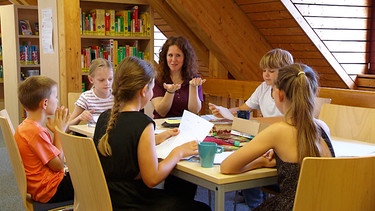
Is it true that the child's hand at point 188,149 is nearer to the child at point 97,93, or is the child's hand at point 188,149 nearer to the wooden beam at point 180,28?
the child at point 97,93

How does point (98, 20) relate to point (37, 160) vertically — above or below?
above

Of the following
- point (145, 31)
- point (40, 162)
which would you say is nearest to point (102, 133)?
point (40, 162)

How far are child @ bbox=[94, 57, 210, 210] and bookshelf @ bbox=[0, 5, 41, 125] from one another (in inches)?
161

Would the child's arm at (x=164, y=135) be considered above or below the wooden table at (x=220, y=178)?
above

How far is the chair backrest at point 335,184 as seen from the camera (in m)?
1.43

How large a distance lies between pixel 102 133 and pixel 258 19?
3.15 m

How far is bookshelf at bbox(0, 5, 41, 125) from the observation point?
18.4 ft

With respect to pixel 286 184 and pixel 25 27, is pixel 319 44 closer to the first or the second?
pixel 286 184

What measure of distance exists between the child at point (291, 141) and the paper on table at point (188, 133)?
440mm

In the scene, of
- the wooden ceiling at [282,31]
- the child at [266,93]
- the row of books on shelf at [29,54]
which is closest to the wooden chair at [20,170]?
the child at [266,93]

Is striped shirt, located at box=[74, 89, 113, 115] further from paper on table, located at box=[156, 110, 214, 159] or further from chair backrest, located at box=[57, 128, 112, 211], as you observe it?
chair backrest, located at box=[57, 128, 112, 211]

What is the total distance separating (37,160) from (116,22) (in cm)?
271

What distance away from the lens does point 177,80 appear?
3.37 meters

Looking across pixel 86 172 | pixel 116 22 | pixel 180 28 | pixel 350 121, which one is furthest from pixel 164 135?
pixel 180 28
